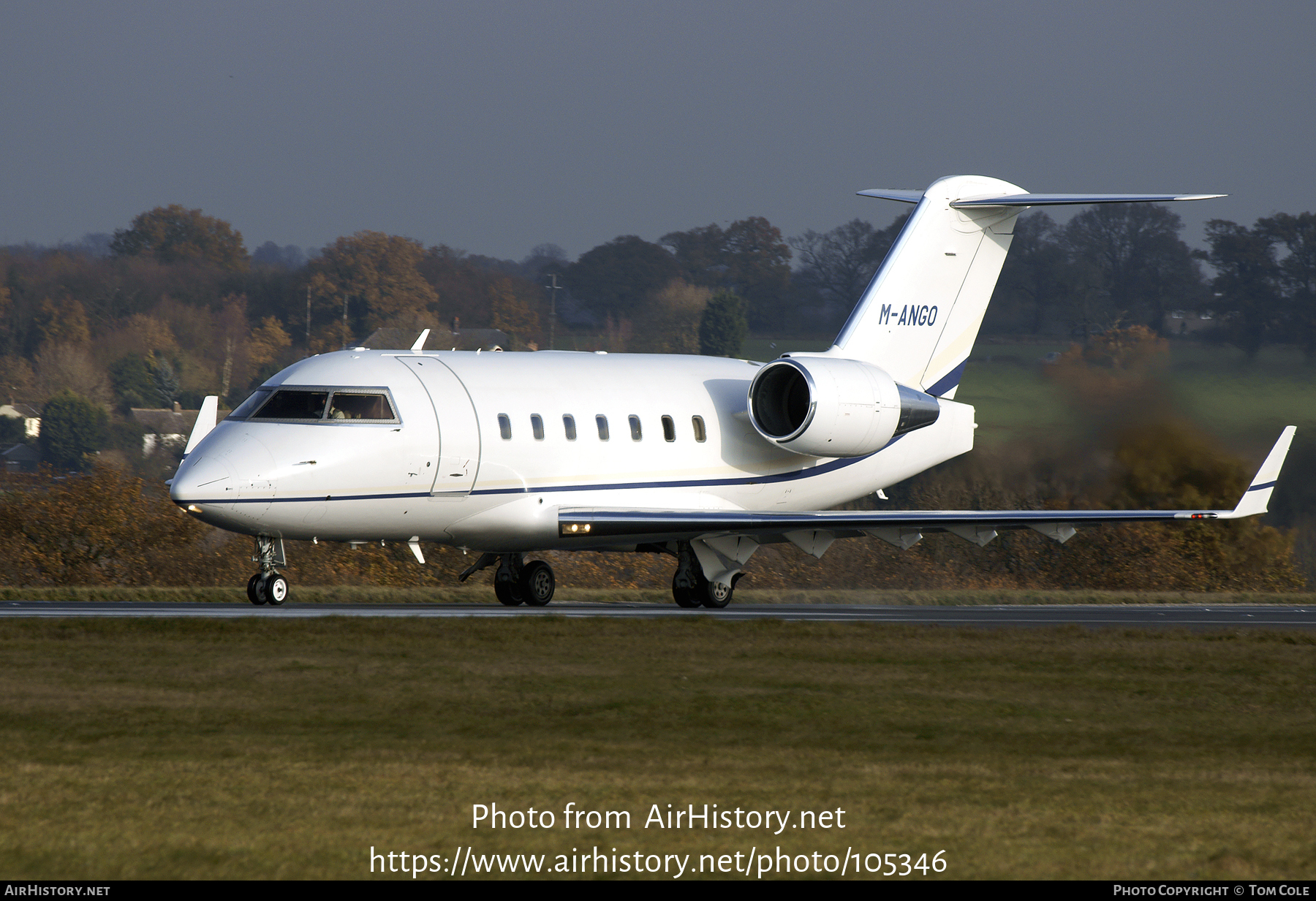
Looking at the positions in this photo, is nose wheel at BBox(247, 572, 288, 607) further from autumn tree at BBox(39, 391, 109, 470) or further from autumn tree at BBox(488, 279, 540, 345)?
autumn tree at BBox(488, 279, 540, 345)

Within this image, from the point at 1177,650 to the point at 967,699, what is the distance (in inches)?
199

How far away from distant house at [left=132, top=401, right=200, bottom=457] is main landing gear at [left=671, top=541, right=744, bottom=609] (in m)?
47.6

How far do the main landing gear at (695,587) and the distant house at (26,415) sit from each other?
62116 millimetres

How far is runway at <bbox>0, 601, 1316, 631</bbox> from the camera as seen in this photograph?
825 inches

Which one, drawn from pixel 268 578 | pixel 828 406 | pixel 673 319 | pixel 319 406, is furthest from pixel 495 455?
pixel 673 319

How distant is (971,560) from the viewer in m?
40.9

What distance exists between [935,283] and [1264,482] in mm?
7230

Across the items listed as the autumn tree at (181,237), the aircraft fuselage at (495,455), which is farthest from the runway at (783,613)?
the autumn tree at (181,237)

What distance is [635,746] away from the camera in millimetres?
11383

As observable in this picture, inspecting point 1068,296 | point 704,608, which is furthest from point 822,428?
point 1068,296

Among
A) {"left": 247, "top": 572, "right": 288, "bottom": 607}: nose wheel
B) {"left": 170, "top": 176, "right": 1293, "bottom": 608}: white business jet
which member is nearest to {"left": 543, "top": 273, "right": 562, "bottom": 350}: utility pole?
{"left": 170, "top": 176, "right": 1293, "bottom": 608}: white business jet

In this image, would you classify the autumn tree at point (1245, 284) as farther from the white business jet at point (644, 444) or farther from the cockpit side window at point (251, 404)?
the cockpit side window at point (251, 404)

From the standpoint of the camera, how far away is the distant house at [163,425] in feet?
232
